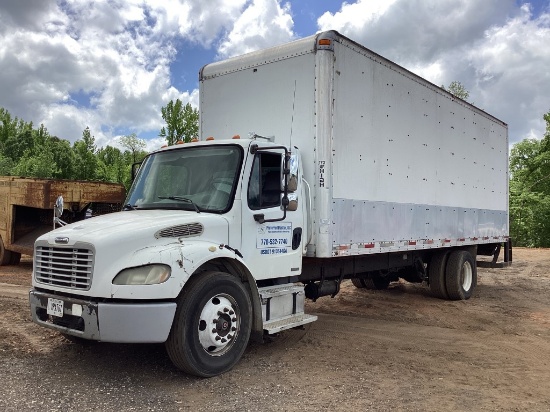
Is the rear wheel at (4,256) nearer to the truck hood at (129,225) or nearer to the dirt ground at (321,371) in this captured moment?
the dirt ground at (321,371)

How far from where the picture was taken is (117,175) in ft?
155

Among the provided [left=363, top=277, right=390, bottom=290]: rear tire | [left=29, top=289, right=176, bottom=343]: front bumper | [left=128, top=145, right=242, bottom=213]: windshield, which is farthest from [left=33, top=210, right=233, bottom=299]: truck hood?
[left=363, top=277, right=390, bottom=290]: rear tire

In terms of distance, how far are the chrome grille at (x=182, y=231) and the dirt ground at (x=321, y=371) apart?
1.44 metres

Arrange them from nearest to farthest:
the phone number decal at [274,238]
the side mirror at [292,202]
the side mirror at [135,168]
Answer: the phone number decal at [274,238] < the side mirror at [292,202] < the side mirror at [135,168]

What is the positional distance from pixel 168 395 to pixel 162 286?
0.99 metres

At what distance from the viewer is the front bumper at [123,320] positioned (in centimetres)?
453

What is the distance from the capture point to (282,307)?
5969 mm

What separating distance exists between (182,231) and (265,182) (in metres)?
1.23

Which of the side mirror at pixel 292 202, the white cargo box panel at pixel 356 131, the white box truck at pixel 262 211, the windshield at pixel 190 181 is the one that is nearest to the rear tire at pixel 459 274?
the white cargo box panel at pixel 356 131

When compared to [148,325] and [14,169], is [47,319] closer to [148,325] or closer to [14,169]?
[148,325]

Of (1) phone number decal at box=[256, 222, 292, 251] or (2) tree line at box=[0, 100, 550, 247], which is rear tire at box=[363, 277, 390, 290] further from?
(2) tree line at box=[0, 100, 550, 247]

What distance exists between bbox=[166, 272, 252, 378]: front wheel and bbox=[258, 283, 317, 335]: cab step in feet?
1.14

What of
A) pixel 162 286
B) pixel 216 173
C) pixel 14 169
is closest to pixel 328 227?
pixel 216 173

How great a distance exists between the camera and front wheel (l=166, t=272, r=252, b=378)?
15.7ft
